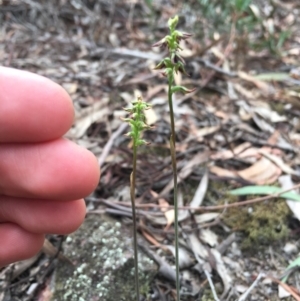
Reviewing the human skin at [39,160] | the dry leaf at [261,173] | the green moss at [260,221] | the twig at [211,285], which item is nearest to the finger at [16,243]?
the human skin at [39,160]

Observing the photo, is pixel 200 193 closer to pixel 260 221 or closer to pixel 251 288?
pixel 260 221

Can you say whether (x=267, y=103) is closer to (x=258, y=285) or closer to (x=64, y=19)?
(x=258, y=285)


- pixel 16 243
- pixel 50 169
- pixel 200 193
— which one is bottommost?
pixel 200 193

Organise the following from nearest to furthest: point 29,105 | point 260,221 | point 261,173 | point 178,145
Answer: point 29,105 < point 260,221 < point 261,173 < point 178,145

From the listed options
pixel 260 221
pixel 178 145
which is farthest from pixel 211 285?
pixel 178 145

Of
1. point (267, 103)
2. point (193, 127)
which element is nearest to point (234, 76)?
point (267, 103)

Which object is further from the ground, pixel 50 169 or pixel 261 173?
pixel 50 169

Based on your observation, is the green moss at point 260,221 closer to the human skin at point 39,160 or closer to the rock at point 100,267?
the rock at point 100,267

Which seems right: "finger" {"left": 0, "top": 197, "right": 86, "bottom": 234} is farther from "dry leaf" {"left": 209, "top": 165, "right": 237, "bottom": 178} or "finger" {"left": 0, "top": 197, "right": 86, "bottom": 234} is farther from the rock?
"dry leaf" {"left": 209, "top": 165, "right": 237, "bottom": 178}
